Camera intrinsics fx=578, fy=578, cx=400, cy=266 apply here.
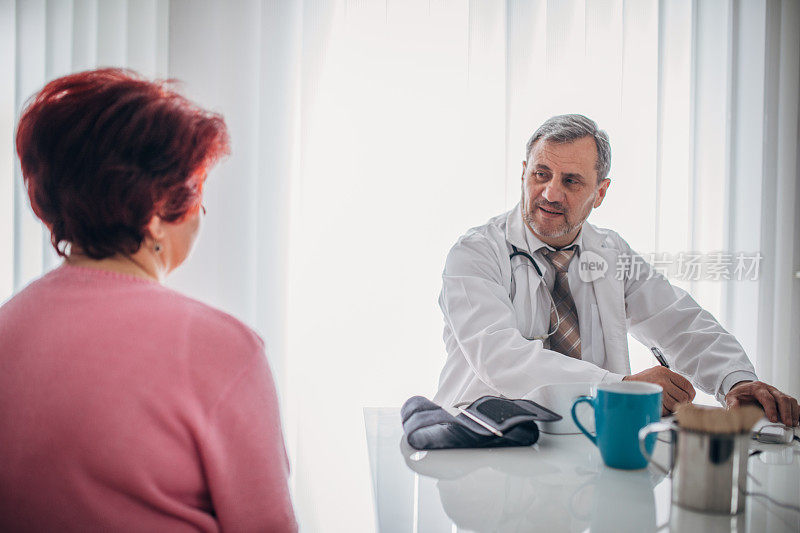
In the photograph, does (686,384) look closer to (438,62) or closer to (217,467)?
(217,467)

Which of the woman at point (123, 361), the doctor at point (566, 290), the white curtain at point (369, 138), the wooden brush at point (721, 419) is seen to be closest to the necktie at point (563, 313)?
the doctor at point (566, 290)

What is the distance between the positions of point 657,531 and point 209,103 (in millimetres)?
1898

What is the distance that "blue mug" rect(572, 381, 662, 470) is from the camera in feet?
2.72

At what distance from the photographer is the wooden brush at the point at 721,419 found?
0.67 meters

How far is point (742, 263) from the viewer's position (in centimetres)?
251

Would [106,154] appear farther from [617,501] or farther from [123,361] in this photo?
[617,501]

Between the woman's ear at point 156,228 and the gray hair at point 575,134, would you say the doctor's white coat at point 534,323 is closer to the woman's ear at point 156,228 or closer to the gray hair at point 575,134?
the gray hair at point 575,134

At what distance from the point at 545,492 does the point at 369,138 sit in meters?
1.60

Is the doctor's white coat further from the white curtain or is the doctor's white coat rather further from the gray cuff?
the white curtain

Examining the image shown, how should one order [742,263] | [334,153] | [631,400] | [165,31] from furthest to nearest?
[742,263] → [334,153] → [165,31] → [631,400]

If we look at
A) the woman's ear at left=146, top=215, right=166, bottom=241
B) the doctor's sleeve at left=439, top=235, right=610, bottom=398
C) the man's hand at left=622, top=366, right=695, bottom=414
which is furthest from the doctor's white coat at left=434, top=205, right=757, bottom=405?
the woman's ear at left=146, top=215, right=166, bottom=241

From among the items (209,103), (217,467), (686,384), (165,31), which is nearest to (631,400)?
(686,384)

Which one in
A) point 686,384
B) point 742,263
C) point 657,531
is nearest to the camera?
point 657,531

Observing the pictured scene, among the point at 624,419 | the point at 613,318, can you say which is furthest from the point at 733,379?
the point at 624,419
